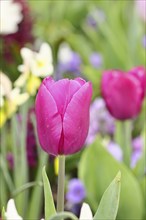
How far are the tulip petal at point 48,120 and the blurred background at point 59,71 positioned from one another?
7.8 inches

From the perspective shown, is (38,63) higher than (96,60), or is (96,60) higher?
(96,60)

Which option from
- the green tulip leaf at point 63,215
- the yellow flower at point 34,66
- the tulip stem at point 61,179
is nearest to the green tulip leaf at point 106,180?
the yellow flower at point 34,66

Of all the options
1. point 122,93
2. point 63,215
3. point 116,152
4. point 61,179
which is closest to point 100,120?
point 116,152

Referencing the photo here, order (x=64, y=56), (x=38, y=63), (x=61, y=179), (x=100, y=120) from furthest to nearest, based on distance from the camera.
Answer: (x=64, y=56), (x=100, y=120), (x=38, y=63), (x=61, y=179)

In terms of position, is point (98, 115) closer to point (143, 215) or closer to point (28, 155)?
point (28, 155)

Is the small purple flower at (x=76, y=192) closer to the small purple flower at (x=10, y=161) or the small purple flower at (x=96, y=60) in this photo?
the small purple flower at (x=10, y=161)

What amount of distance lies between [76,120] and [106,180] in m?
0.34

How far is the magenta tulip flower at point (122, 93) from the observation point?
2.84 feet

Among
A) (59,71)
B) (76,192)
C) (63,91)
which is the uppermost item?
(59,71)

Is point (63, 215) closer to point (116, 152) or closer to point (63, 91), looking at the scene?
point (63, 91)

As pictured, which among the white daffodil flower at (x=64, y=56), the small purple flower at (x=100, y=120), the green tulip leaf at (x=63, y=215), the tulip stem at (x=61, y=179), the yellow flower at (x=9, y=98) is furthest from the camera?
the white daffodil flower at (x=64, y=56)

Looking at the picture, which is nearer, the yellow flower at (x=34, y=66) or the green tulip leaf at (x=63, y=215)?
the green tulip leaf at (x=63, y=215)

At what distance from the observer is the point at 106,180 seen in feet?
2.96

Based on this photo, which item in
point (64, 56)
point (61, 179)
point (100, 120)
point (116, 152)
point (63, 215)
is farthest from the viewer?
point (64, 56)
